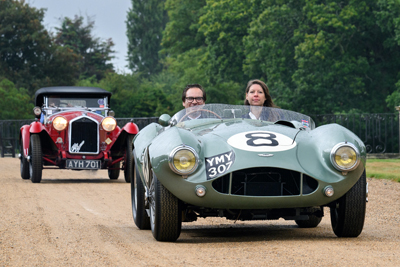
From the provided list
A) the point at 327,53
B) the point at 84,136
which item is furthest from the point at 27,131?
the point at 327,53

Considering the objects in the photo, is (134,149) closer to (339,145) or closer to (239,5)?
(339,145)

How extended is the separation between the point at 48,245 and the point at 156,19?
3633 inches

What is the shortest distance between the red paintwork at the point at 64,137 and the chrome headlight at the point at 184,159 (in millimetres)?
9726

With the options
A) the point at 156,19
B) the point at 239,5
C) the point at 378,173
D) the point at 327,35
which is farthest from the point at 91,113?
the point at 156,19

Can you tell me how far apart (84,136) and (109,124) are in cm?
60

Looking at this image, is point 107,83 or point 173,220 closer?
point 173,220

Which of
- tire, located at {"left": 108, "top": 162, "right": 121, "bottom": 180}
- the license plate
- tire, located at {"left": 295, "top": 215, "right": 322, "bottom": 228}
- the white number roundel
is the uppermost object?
the white number roundel

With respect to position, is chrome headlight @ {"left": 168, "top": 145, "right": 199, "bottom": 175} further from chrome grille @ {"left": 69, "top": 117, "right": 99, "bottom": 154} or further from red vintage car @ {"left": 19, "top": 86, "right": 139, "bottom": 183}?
chrome grille @ {"left": 69, "top": 117, "right": 99, "bottom": 154}

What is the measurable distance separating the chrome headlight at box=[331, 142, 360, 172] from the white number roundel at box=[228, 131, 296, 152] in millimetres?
372

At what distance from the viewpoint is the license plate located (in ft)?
50.6

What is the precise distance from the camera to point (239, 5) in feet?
143

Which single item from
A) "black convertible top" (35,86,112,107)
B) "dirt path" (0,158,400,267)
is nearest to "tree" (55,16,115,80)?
"black convertible top" (35,86,112,107)

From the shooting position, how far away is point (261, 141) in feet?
20.2

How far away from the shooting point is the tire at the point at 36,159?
14.9 m
